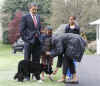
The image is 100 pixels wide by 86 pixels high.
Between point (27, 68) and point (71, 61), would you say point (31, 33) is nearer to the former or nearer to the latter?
point (27, 68)

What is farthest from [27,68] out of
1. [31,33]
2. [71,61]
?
[71,61]

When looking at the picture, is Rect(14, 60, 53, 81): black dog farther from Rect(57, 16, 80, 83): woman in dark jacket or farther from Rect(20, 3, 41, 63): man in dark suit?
Rect(57, 16, 80, 83): woman in dark jacket

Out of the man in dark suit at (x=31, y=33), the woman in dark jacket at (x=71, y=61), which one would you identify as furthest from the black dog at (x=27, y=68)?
the woman in dark jacket at (x=71, y=61)

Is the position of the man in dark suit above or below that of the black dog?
above

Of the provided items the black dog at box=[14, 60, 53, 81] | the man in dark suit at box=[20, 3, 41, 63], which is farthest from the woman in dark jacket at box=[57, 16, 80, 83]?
the man in dark suit at box=[20, 3, 41, 63]

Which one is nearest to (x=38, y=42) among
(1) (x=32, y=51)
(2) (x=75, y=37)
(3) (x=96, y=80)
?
(1) (x=32, y=51)

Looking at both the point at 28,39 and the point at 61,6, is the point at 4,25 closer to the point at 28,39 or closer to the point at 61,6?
the point at 61,6

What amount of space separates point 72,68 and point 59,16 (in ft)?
100

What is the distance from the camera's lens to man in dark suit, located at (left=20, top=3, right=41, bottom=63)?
9.40 metres

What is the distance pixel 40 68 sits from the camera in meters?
9.45

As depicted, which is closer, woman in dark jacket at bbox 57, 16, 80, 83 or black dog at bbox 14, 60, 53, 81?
black dog at bbox 14, 60, 53, 81

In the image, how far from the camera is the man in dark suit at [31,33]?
9398 mm

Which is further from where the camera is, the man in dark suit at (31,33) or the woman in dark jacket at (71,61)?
the woman in dark jacket at (71,61)

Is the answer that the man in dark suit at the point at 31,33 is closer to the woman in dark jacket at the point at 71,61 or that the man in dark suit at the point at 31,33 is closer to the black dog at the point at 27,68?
the black dog at the point at 27,68
